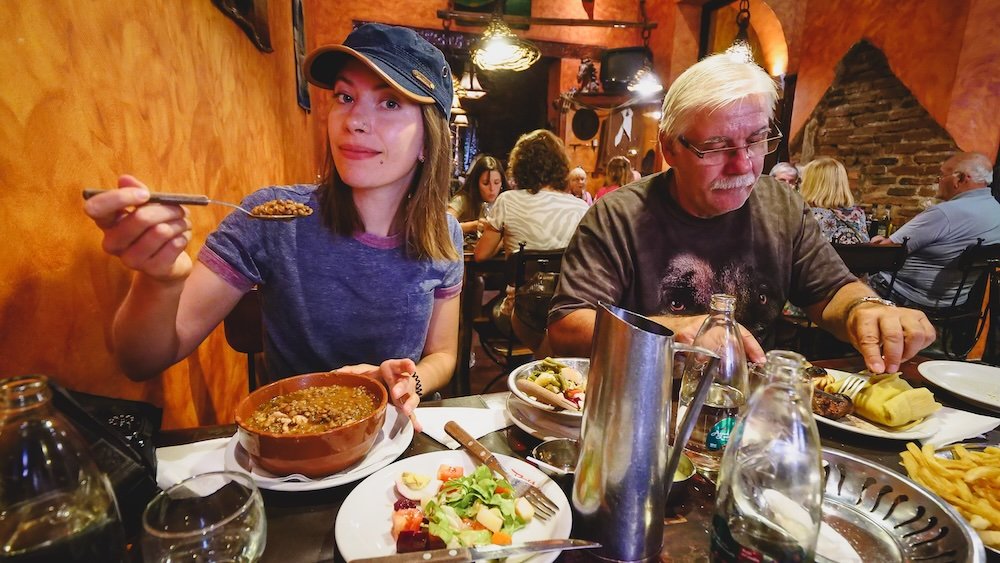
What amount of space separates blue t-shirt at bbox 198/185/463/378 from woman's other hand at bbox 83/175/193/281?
0.52 m

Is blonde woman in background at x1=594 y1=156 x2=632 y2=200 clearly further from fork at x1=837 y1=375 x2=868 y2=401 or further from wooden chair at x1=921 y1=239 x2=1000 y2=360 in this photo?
fork at x1=837 y1=375 x2=868 y2=401

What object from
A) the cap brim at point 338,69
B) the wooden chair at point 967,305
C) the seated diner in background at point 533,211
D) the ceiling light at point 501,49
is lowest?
the wooden chair at point 967,305

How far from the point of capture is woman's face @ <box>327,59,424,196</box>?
4.29 feet

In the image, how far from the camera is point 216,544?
1.83 feet

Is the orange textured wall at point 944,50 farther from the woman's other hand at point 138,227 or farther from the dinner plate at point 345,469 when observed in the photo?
the woman's other hand at point 138,227

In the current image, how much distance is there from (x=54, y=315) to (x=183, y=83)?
943mm

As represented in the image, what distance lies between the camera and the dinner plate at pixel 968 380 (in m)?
1.22

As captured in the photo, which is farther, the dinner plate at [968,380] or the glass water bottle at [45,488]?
the dinner plate at [968,380]

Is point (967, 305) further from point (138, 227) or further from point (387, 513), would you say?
point (138, 227)

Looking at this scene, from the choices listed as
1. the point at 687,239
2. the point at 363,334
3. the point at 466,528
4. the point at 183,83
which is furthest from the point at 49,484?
the point at 687,239

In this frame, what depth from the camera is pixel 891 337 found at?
1.25 metres

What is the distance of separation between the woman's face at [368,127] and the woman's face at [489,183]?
445cm

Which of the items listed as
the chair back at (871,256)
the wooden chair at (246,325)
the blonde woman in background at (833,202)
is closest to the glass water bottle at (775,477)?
the wooden chair at (246,325)

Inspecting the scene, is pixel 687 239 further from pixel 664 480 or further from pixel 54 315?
pixel 54 315
